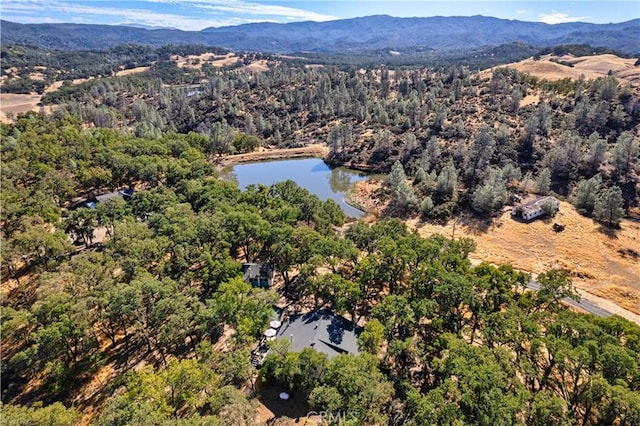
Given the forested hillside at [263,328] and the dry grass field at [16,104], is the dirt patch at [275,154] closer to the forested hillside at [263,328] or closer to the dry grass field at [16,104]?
the forested hillside at [263,328]

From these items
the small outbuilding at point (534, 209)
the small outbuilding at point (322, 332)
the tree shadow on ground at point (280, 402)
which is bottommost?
the tree shadow on ground at point (280, 402)

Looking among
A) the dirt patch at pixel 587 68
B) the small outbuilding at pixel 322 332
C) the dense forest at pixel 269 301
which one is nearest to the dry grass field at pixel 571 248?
the dense forest at pixel 269 301

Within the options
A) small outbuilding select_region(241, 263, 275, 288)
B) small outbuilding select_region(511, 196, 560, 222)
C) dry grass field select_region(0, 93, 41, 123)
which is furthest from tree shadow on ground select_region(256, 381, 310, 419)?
dry grass field select_region(0, 93, 41, 123)

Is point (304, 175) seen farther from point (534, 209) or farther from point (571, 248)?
point (571, 248)

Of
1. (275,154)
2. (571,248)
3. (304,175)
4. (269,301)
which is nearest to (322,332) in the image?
(269,301)

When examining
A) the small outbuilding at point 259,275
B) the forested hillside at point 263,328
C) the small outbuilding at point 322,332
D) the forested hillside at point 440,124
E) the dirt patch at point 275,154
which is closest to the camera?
the forested hillside at point 263,328

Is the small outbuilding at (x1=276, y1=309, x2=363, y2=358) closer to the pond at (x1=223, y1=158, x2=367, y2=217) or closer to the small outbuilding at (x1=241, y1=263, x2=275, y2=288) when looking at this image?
the small outbuilding at (x1=241, y1=263, x2=275, y2=288)

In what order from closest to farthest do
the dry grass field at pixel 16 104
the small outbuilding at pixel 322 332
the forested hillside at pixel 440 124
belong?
A: the small outbuilding at pixel 322 332 < the forested hillside at pixel 440 124 < the dry grass field at pixel 16 104
